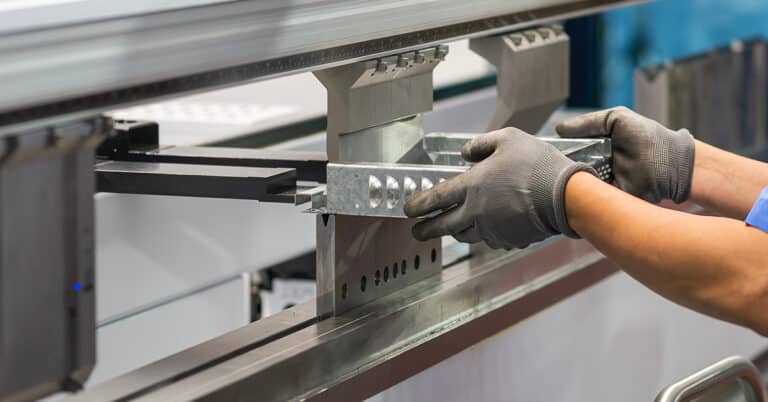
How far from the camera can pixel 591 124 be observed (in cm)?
157

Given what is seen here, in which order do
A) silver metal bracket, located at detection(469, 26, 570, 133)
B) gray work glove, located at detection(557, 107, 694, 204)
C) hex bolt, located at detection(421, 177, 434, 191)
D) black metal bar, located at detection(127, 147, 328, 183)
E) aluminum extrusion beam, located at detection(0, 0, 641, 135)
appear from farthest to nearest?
silver metal bracket, located at detection(469, 26, 570, 133) → gray work glove, located at detection(557, 107, 694, 204) → black metal bar, located at detection(127, 147, 328, 183) → hex bolt, located at detection(421, 177, 434, 191) → aluminum extrusion beam, located at detection(0, 0, 641, 135)

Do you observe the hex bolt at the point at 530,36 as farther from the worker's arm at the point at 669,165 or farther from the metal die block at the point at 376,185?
the metal die block at the point at 376,185

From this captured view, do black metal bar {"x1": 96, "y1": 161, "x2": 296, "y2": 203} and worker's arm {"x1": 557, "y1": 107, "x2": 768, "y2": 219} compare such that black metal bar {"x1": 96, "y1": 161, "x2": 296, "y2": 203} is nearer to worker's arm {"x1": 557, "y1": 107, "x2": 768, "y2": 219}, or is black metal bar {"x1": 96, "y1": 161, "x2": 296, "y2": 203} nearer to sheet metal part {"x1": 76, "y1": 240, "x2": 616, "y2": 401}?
sheet metal part {"x1": 76, "y1": 240, "x2": 616, "y2": 401}

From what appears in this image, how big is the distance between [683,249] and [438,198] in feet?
0.92

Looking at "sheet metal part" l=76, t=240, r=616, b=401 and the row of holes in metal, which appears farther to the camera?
the row of holes in metal

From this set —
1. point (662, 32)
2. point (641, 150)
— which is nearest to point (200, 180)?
point (641, 150)

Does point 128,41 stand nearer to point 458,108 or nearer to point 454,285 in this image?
point 454,285

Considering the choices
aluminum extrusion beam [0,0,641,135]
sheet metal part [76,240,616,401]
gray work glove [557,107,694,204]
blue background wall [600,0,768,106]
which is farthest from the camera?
blue background wall [600,0,768,106]

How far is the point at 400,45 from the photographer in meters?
1.28

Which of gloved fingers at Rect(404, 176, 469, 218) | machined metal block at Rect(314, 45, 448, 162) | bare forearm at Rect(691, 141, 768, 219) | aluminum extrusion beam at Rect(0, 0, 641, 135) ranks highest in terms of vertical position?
aluminum extrusion beam at Rect(0, 0, 641, 135)

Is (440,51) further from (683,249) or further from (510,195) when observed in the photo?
(683,249)

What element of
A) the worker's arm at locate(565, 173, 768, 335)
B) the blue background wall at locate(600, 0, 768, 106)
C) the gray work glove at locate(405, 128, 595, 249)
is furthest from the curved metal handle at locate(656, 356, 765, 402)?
the blue background wall at locate(600, 0, 768, 106)

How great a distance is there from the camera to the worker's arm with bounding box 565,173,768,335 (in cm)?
124

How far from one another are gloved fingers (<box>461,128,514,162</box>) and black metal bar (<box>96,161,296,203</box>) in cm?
22
